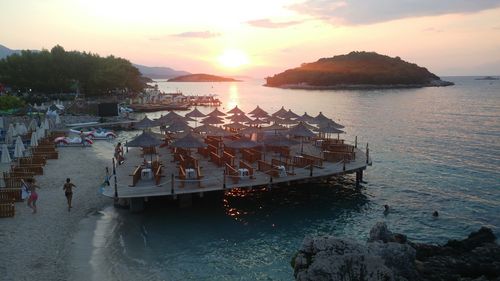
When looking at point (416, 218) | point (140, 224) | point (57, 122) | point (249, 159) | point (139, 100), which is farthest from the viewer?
point (139, 100)

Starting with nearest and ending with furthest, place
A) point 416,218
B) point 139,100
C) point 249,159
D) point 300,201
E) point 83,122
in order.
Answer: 1. point 416,218
2. point 300,201
3. point 249,159
4. point 83,122
5. point 139,100

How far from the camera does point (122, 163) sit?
28938 millimetres

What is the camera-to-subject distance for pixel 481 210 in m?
25.5

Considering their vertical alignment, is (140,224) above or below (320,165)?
below

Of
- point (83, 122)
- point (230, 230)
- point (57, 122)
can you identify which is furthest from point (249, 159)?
point (83, 122)

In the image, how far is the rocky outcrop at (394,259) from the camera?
1262 centimetres

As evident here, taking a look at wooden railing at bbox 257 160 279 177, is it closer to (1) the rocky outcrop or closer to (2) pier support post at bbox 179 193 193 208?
(2) pier support post at bbox 179 193 193 208

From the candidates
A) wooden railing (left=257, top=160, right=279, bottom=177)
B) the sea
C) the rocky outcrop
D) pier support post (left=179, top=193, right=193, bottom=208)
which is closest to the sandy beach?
the sea

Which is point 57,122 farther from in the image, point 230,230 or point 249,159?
point 230,230

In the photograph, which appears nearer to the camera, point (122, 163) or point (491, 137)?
point (122, 163)

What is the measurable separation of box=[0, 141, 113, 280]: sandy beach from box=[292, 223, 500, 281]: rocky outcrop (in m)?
9.43

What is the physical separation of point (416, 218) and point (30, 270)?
2046 centimetres

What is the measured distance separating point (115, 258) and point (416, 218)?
17310mm

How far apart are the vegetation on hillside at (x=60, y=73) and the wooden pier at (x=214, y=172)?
5635 cm
